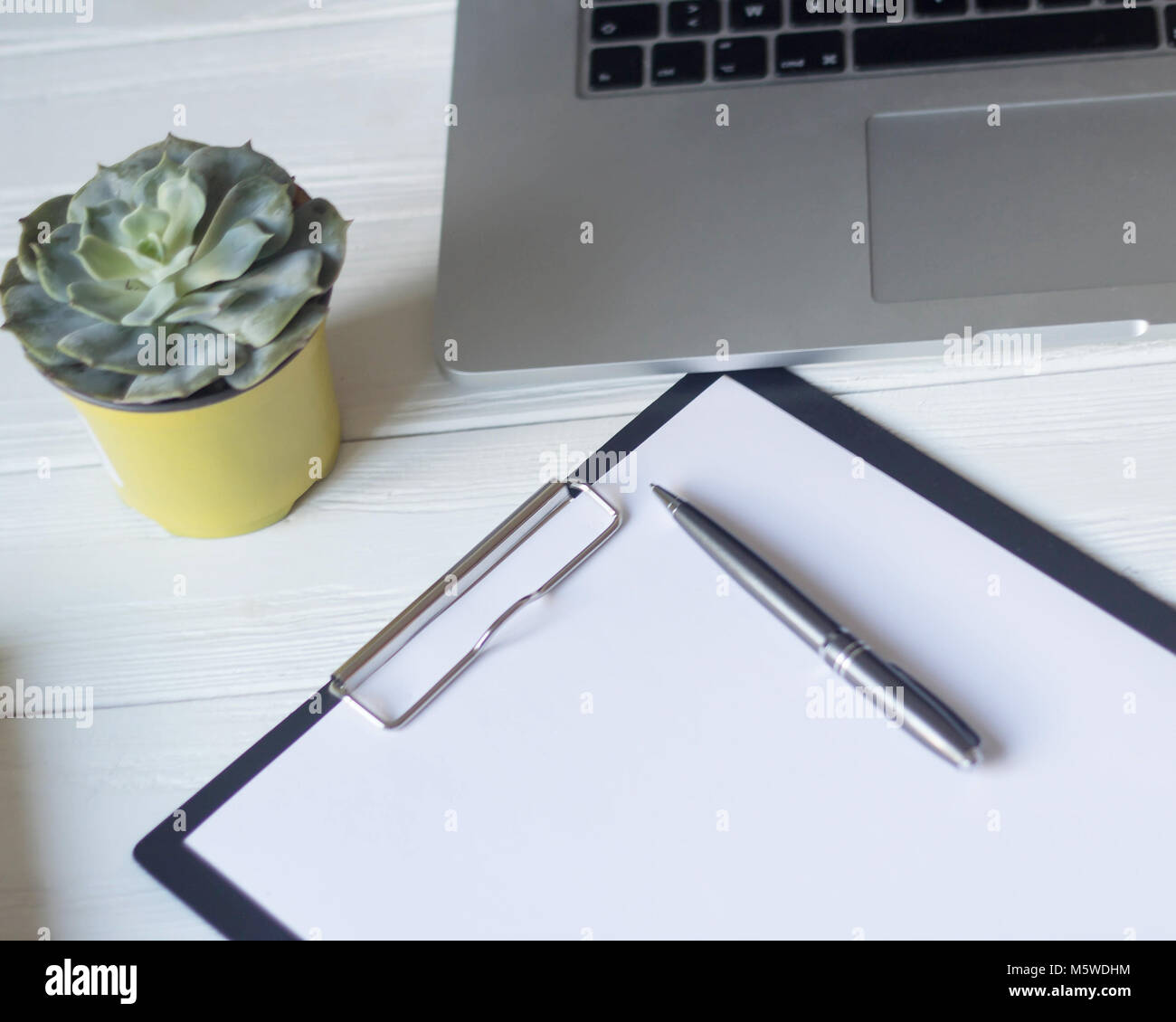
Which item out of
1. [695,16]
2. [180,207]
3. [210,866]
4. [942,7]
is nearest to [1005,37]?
[942,7]

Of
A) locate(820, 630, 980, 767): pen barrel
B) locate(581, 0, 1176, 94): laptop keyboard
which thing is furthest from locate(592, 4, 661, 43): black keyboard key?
locate(820, 630, 980, 767): pen barrel

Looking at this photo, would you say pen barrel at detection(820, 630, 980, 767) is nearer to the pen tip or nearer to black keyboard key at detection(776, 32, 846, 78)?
the pen tip

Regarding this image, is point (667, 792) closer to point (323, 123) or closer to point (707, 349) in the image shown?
point (707, 349)

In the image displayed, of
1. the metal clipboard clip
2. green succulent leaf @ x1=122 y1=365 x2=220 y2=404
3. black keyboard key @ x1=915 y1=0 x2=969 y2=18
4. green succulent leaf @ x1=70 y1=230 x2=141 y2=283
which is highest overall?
black keyboard key @ x1=915 y1=0 x2=969 y2=18

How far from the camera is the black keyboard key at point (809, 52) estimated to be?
0.56 meters

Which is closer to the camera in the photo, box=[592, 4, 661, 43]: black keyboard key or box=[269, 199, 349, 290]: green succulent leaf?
box=[269, 199, 349, 290]: green succulent leaf

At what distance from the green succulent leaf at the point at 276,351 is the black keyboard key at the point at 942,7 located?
12.9 inches

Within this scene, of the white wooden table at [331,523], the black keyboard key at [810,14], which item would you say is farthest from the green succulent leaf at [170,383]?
the black keyboard key at [810,14]

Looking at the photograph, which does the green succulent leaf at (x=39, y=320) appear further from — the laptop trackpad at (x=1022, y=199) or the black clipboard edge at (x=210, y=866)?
the laptop trackpad at (x=1022, y=199)

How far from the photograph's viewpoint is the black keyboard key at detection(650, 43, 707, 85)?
0.57 metres

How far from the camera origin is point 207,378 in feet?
1.36

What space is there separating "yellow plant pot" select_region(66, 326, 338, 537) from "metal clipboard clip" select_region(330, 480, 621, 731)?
0.08 metres

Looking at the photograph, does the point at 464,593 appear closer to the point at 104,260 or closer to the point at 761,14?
the point at 104,260

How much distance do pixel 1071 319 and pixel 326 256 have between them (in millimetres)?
309
